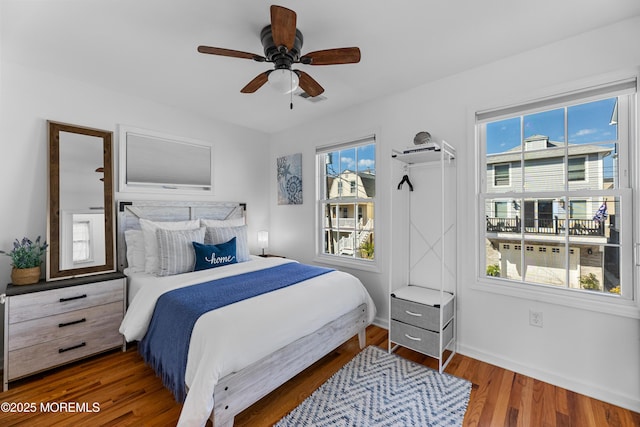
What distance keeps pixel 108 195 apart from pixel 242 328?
2.19m

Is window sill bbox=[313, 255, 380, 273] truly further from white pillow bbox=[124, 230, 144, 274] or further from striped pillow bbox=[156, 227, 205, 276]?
white pillow bbox=[124, 230, 144, 274]

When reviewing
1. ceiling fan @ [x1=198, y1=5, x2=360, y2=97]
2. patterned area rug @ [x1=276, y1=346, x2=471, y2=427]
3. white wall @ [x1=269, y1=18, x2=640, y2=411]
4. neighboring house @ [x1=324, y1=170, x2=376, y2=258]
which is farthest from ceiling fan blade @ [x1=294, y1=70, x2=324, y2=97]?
patterned area rug @ [x1=276, y1=346, x2=471, y2=427]

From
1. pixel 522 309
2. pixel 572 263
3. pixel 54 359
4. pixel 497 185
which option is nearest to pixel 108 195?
pixel 54 359

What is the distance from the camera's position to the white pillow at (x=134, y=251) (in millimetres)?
2773

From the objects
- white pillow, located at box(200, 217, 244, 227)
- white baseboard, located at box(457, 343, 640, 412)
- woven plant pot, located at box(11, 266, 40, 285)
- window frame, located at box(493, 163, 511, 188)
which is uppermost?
window frame, located at box(493, 163, 511, 188)

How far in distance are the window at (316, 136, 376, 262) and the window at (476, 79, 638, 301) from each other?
3.96 feet

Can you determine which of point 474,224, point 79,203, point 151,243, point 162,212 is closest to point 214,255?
point 151,243

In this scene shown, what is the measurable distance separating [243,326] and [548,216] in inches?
95.5

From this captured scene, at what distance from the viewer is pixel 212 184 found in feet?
12.2

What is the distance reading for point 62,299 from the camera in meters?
2.29

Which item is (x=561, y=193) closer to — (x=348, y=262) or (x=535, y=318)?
(x=535, y=318)

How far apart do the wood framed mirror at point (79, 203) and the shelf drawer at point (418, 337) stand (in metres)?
2.81

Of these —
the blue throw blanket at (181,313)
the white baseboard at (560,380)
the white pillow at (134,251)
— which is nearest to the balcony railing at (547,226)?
the white baseboard at (560,380)

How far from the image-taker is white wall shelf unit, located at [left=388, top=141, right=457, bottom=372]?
2.34 metres
